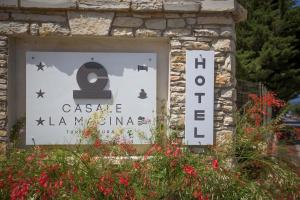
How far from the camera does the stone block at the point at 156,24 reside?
581 cm

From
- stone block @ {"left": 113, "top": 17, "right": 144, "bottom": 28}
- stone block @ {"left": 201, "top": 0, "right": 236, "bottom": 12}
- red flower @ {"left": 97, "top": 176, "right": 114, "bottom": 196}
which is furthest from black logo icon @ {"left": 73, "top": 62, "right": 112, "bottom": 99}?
red flower @ {"left": 97, "top": 176, "right": 114, "bottom": 196}

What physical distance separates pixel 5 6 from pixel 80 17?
1.00 meters

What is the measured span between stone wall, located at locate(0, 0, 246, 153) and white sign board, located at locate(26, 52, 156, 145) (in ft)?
1.09

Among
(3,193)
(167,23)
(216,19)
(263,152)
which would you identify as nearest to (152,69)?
(167,23)

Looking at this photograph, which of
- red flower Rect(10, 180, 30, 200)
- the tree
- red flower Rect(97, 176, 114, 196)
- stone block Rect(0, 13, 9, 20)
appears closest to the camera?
red flower Rect(10, 180, 30, 200)

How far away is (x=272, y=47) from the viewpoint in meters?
16.2

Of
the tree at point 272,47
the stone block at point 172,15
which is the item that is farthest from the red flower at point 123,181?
the tree at point 272,47

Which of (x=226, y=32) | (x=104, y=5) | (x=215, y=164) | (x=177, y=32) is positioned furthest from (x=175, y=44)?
(x=215, y=164)

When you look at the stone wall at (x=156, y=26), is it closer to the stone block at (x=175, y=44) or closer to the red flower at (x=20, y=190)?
the stone block at (x=175, y=44)

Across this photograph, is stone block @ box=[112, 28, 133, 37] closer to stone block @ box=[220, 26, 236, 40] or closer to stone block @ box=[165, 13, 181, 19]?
stone block @ box=[165, 13, 181, 19]

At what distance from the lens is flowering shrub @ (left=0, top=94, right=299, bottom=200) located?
3.90 meters

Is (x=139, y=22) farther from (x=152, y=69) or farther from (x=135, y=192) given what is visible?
(x=135, y=192)

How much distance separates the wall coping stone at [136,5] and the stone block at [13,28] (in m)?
0.23

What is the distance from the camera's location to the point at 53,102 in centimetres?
584
